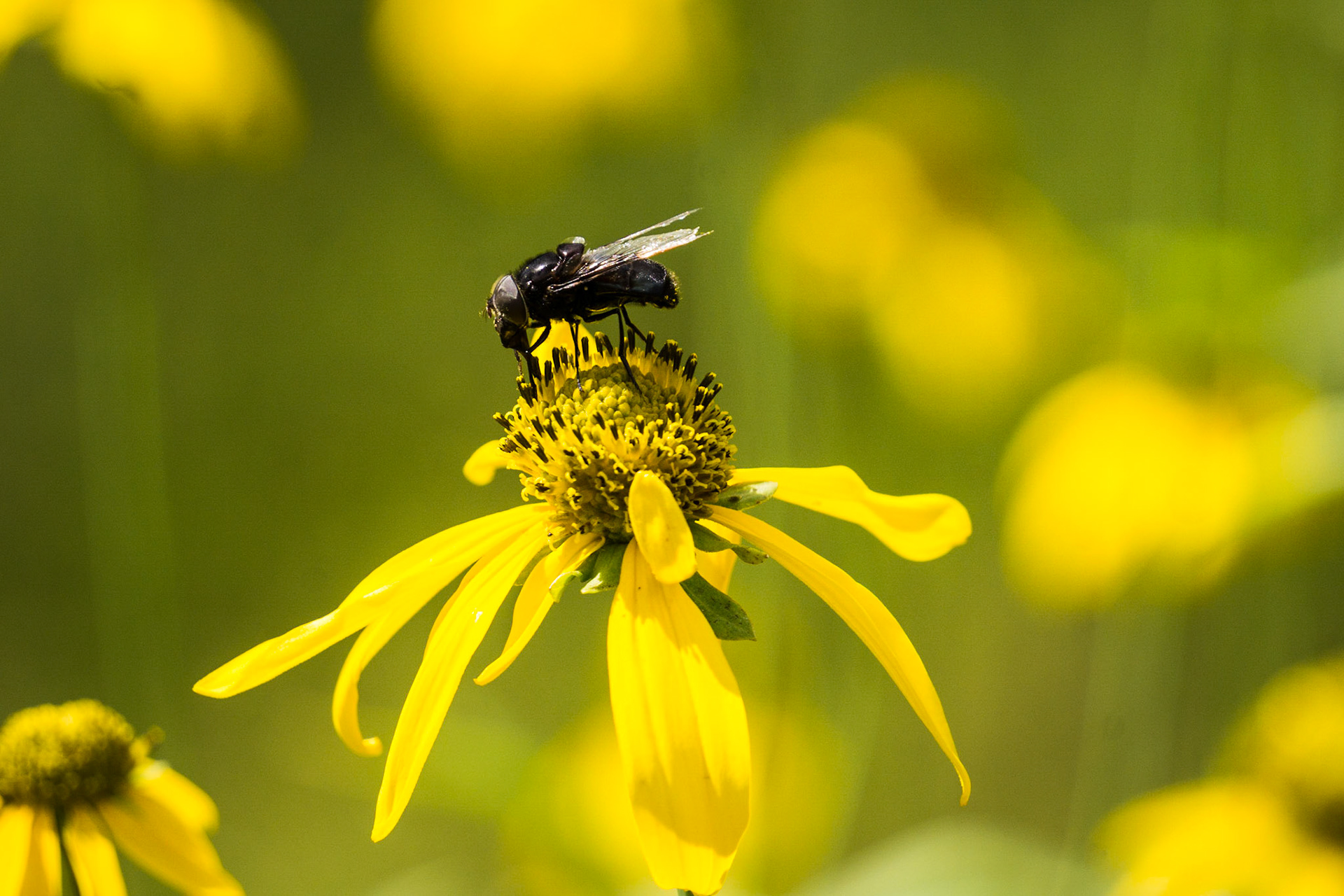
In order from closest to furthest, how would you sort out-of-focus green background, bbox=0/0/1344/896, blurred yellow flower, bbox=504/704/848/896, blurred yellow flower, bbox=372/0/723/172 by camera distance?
blurred yellow flower, bbox=504/704/848/896 → out-of-focus green background, bbox=0/0/1344/896 → blurred yellow flower, bbox=372/0/723/172

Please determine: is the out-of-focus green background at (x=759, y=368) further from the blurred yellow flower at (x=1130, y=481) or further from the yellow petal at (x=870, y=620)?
the yellow petal at (x=870, y=620)

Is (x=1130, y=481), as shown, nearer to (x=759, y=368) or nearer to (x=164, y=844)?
(x=759, y=368)

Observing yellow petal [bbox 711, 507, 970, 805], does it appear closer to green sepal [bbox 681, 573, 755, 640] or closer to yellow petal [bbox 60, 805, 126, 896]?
green sepal [bbox 681, 573, 755, 640]

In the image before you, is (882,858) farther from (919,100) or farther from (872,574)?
(919,100)

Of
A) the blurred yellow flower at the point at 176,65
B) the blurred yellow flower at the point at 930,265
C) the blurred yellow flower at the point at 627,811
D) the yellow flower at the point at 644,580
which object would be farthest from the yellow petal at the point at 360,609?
the blurred yellow flower at the point at 930,265

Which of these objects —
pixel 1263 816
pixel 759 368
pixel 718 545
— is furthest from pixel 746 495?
pixel 1263 816

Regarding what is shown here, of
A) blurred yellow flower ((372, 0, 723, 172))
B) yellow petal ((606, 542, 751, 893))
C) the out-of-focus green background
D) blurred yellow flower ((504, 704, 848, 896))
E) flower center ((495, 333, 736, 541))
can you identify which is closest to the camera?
yellow petal ((606, 542, 751, 893))

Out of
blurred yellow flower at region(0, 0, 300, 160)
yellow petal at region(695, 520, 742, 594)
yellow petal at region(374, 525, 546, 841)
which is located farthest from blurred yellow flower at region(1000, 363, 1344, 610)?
blurred yellow flower at region(0, 0, 300, 160)
